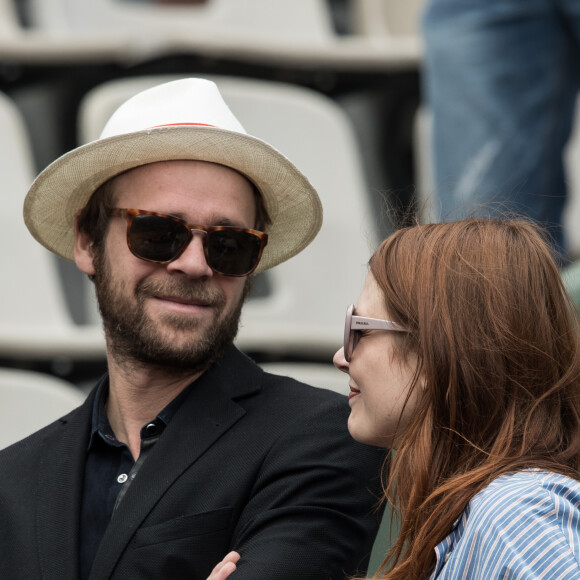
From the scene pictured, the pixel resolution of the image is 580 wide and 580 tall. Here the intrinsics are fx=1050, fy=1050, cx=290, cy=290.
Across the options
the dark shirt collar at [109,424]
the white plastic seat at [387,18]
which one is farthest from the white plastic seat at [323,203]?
the dark shirt collar at [109,424]

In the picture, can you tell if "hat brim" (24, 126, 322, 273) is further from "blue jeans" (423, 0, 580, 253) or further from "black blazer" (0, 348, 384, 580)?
"blue jeans" (423, 0, 580, 253)

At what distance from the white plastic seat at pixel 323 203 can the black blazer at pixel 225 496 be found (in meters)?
2.10

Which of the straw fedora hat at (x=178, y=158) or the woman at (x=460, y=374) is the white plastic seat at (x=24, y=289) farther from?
the woman at (x=460, y=374)

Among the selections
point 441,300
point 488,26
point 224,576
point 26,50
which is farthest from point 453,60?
point 26,50

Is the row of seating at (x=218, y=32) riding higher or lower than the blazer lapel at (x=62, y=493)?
higher

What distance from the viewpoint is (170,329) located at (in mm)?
2346

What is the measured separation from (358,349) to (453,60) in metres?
1.65

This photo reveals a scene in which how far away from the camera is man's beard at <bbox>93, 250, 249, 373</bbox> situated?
234cm

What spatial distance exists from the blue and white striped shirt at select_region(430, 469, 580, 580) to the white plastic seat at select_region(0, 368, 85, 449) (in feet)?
8.76

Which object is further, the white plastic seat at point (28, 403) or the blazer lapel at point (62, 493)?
the white plastic seat at point (28, 403)

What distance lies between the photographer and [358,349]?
6.17 feet

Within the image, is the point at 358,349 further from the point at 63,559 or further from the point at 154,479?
the point at 63,559

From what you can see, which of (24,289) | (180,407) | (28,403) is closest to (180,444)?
(180,407)

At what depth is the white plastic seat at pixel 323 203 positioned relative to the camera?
462 centimetres
